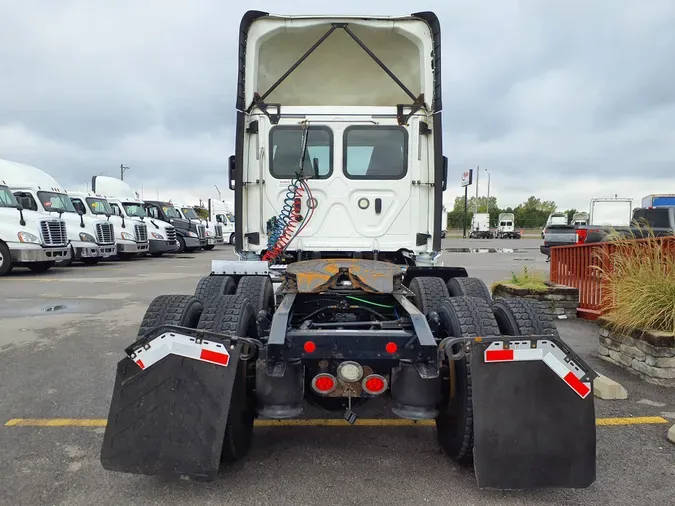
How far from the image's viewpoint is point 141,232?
19.6 meters

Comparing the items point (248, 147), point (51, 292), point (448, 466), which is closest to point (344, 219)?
point (248, 147)

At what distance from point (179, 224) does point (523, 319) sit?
23.0 metres

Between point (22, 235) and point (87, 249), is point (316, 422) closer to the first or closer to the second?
point (22, 235)

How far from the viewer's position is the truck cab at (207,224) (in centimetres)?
2558

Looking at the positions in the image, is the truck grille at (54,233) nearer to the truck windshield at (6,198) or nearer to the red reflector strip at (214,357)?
the truck windshield at (6,198)

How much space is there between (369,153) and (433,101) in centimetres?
86

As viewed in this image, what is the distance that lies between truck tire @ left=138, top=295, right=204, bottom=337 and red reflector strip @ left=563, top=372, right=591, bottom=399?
2322 millimetres

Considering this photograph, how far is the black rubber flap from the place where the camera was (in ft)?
8.63

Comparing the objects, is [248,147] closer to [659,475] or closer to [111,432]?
[111,432]

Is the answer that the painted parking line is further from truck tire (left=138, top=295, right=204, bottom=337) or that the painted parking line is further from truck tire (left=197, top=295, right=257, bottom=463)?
truck tire (left=138, top=295, right=204, bottom=337)

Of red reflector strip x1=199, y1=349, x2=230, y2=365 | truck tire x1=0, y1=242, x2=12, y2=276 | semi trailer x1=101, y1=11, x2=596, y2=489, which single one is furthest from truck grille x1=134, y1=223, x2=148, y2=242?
red reflector strip x1=199, y1=349, x2=230, y2=365

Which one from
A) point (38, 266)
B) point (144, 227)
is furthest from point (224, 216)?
point (38, 266)

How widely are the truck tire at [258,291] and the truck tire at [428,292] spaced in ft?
4.31

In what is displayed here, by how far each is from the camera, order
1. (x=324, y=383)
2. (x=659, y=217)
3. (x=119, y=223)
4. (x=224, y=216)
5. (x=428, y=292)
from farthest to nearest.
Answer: (x=224, y=216) → (x=119, y=223) → (x=659, y=217) → (x=428, y=292) → (x=324, y=383)
